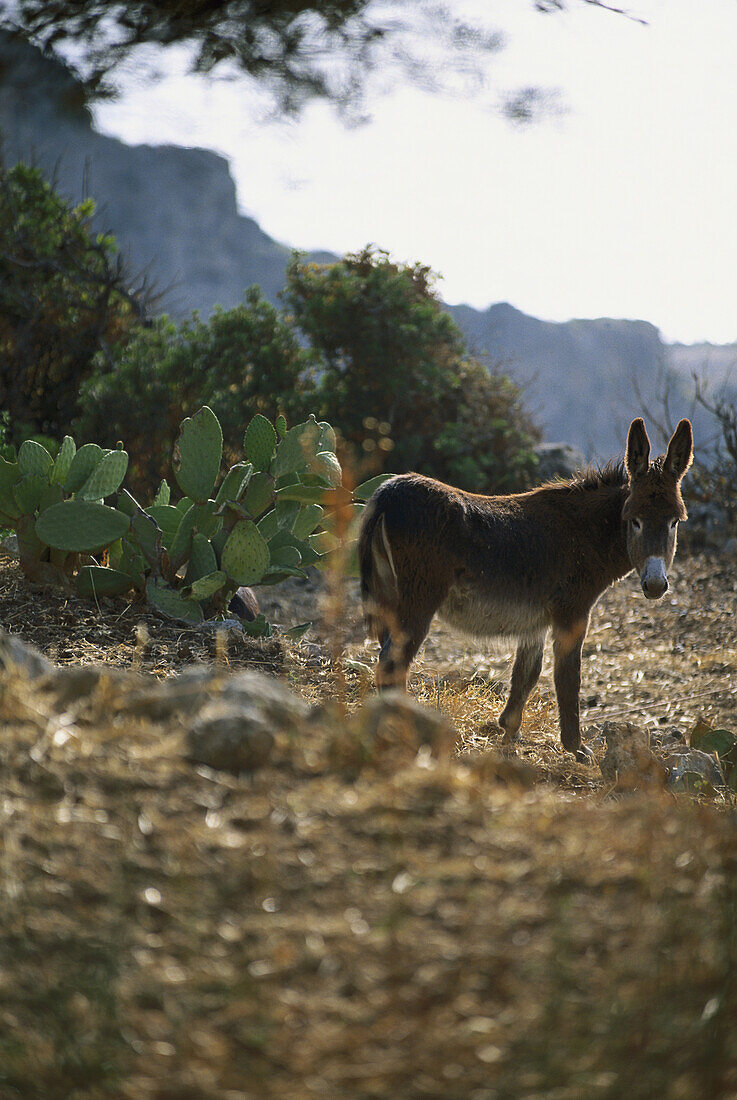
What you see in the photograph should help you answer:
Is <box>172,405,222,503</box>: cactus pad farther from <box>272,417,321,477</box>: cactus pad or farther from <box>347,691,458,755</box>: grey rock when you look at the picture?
<box>347,691,458,755</box>: grey rock

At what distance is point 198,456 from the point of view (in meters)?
4.79

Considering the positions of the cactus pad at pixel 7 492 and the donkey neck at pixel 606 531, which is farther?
the cactus pad at pixel 7 492

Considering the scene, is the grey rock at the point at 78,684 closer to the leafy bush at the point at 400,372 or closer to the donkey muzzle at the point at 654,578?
the donkey muzzle at the point at 654,578

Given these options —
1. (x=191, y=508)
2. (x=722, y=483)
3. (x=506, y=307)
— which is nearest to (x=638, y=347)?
(x=506, y=307)

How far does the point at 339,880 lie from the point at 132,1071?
499mm

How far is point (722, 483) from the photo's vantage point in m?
10.3

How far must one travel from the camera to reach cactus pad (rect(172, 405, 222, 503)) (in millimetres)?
4773

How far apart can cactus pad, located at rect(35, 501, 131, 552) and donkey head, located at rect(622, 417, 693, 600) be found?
269 cm

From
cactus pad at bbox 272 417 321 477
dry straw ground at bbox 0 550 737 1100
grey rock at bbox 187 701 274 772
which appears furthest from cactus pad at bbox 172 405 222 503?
grey rock at bbox 187 701 274 772

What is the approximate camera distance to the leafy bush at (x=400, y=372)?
32.6 ft

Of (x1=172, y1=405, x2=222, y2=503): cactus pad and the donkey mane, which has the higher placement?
the donkey mane

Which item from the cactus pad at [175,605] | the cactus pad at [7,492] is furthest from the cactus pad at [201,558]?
the cactus pad at [7,492]

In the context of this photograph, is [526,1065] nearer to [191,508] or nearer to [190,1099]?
[190,1099]

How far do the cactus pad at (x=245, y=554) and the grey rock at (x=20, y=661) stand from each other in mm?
1889
